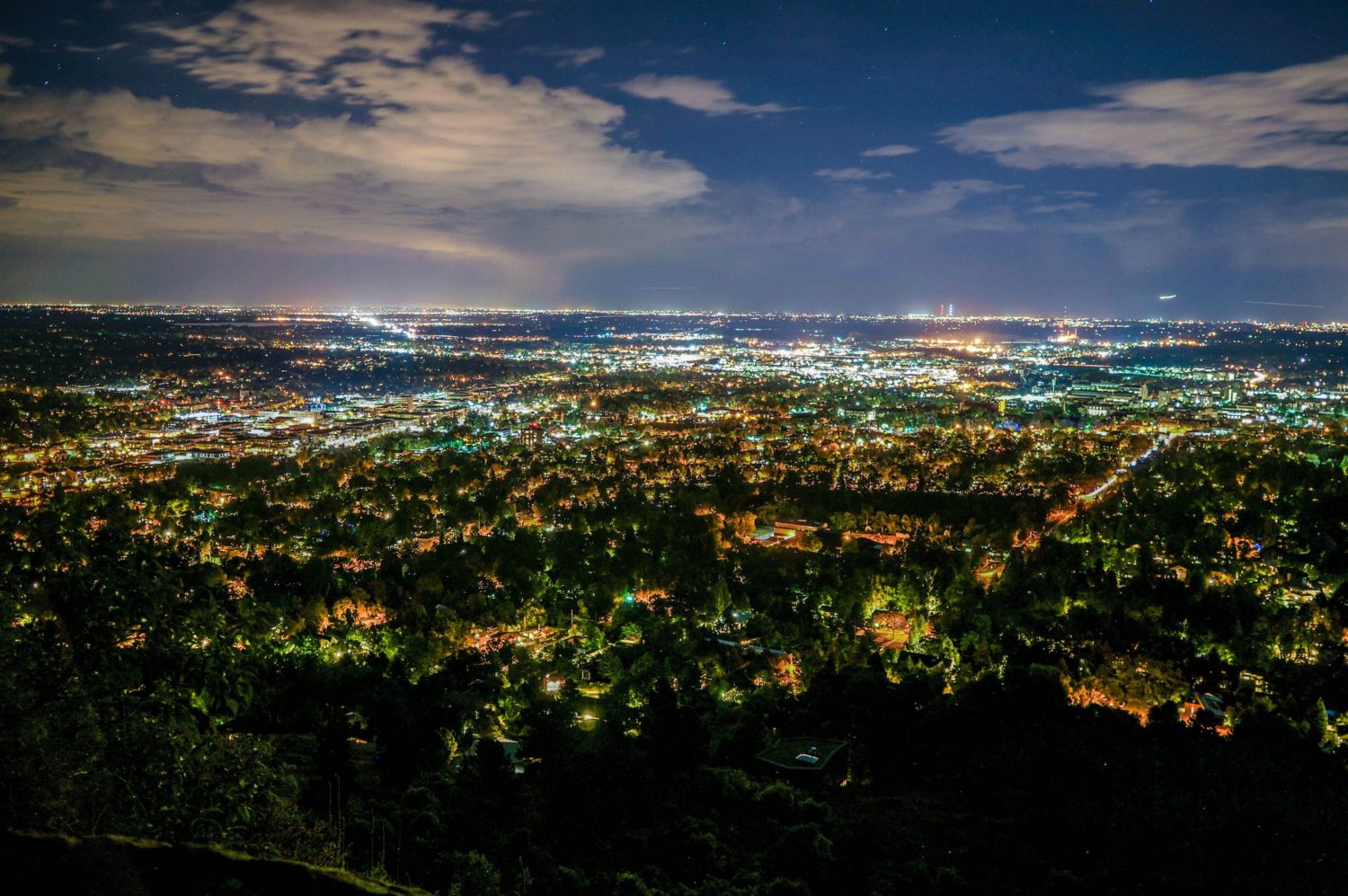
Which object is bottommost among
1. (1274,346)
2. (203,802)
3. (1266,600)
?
(1266,600)

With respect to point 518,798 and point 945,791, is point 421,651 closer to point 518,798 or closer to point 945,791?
point 518,798

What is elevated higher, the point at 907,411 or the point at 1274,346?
the point at 1274,346

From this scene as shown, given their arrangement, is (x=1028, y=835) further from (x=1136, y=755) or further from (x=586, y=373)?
(x=586, y=373)

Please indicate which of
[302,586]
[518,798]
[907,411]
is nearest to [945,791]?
[518,798]

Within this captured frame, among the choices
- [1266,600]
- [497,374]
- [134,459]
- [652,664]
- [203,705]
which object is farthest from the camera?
[497,374]

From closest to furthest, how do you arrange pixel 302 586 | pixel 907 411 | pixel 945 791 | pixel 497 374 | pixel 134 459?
1. pixel 945 791
2. pixel 302 586
3. pixel 134 459
4. pixel 907 411
5. pixel 497 374

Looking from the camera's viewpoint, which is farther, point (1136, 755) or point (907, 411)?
point (907, 411)
